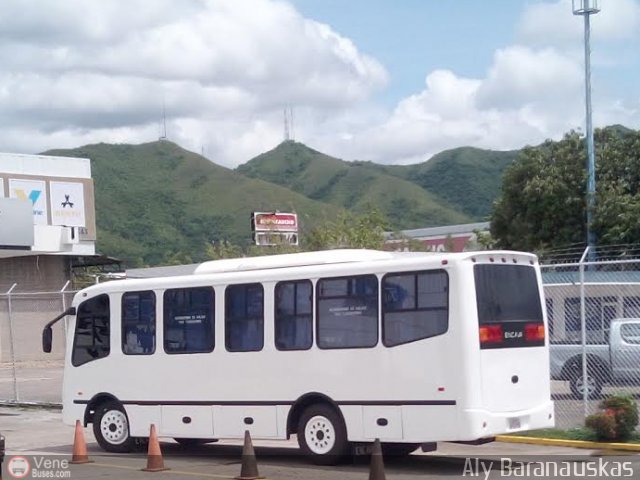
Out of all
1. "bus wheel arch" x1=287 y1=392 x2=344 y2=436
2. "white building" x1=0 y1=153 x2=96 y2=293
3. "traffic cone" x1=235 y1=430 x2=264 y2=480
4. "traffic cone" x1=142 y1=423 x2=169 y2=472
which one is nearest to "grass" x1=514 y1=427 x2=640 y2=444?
"bus wheel arch" x1=287 y1=392 x2=344 y2=436

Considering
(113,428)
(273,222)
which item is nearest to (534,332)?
(113,428)

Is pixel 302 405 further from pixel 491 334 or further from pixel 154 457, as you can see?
pixel 491 334

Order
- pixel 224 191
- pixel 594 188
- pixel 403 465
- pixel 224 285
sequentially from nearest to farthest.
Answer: pixel 403 465 < pixel 224 285 < pixel 594 188 < pixel 224 191

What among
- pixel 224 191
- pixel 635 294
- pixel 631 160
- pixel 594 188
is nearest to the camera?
pixel 635 294

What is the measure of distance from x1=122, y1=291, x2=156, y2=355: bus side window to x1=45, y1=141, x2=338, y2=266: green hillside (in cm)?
6931

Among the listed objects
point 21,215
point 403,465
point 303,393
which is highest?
point 21,215

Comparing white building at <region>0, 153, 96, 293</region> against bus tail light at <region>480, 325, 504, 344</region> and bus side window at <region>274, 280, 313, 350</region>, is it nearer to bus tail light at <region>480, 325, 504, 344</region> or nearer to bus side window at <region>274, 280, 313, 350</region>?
bus side window at <region>274, 280, 313, 350</region>

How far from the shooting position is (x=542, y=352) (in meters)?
14.1

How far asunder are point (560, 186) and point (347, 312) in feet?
97.0

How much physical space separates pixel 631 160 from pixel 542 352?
2943 centimetres

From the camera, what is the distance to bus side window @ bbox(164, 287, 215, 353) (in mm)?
15727

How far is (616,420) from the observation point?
15453 mm

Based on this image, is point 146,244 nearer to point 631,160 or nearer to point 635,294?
point 631,160

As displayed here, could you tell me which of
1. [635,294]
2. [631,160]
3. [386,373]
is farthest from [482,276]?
[631,160]
